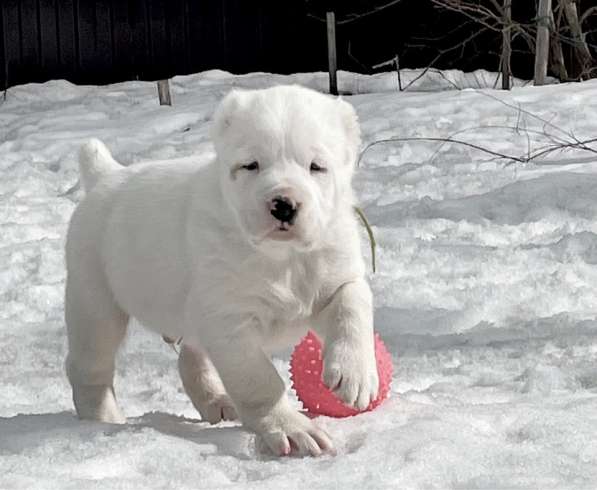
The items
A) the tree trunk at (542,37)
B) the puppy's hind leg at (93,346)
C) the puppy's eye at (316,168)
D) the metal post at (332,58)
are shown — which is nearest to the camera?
the puppy's eye at (316,168)

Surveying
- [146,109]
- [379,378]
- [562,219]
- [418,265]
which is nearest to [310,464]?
[379,378]

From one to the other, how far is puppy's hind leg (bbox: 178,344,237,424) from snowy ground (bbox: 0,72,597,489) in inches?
5.6

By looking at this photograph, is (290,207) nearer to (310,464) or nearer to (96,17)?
(310,464)

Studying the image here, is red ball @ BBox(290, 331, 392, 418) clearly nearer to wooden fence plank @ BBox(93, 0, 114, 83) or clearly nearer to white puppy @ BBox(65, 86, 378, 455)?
white puppy @ BBox(65, 86, 378, 455)

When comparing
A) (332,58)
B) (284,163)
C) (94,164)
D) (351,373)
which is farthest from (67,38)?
(351,373)

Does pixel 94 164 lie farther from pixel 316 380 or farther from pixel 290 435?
pixel 290 435

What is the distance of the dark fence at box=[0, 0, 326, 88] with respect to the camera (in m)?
13.2

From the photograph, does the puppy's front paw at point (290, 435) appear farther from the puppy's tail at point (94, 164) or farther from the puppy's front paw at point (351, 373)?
the puppy's tail at point (94, 164)

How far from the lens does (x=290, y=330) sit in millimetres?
3361

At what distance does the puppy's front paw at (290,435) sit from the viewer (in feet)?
9.62

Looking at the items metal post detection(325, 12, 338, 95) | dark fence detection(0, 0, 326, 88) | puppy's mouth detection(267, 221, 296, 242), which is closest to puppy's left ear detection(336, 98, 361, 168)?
puppy's mouth detection(267, 221, 296, 242)

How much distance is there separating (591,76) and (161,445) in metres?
9.58

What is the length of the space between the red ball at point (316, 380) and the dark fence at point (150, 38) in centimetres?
1012

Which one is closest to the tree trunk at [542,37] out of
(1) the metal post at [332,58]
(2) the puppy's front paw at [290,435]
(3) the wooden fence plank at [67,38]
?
(1) the metal post at [332,58]
